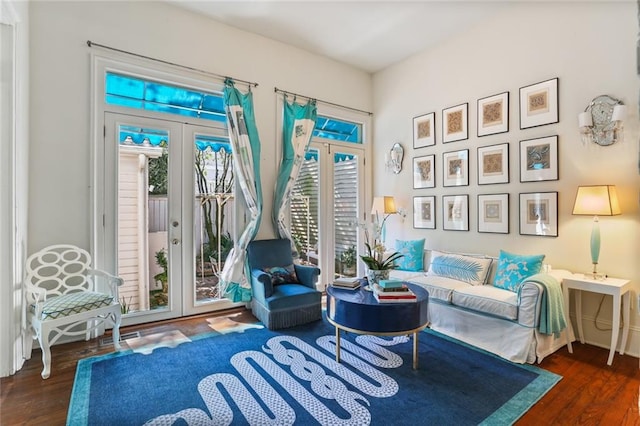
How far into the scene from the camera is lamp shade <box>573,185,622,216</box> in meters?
2.59

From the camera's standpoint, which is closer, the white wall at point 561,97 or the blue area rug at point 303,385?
the blue area rug at point 303,385

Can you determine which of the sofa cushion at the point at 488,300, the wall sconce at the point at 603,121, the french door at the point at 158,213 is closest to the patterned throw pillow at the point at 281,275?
the french door at the point at 158,213

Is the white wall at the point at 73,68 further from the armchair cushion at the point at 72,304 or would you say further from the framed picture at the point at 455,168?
the framed picture at the point at 455,168

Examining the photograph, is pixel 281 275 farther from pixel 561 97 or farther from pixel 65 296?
pixel 561 97

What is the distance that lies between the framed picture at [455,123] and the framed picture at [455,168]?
7.5 inches

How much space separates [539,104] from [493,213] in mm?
1213

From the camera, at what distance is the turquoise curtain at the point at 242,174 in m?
3.69

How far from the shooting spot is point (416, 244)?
157 inches

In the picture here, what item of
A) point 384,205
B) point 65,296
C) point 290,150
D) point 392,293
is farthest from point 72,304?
point 384,205

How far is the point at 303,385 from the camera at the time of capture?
2160mm

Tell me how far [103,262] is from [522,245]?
4.34 m

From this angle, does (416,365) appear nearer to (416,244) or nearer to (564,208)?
(416,244)

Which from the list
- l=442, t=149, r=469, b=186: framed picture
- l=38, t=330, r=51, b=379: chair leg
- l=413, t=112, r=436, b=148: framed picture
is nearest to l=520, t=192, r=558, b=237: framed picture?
l=442, t=149, r=469, b=186: framed picture

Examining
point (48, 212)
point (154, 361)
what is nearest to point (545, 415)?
point (154, 361)
